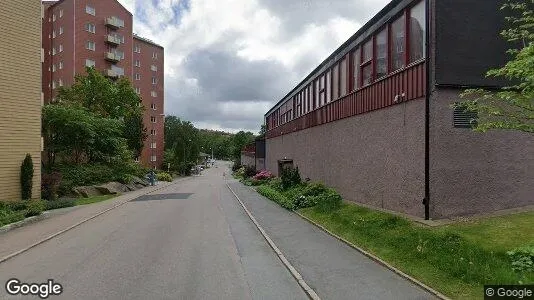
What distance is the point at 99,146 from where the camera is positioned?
41031mm

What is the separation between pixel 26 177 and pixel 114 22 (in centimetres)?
5013

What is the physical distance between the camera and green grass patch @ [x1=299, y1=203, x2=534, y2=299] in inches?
287

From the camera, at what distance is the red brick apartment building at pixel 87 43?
2426 inches

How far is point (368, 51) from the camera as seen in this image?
17594 mm

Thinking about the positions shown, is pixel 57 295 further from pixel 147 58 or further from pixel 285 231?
pixel 147 58

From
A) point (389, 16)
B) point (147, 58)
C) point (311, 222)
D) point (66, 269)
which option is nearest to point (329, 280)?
point (66, 269)

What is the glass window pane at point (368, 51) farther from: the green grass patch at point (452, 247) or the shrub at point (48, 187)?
the shrub at point (48, 187)

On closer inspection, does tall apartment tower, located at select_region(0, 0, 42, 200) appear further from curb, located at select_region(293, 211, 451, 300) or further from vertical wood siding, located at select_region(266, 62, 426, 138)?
curb, located at select_region(293, 211, 451, 300)

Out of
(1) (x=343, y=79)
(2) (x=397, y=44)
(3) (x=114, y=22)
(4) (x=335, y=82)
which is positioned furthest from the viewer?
(3) (x=114, y=22)

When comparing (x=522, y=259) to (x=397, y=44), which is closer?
(x=522, y=259)

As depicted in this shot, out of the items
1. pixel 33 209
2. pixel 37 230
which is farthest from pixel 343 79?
pixel 33 209

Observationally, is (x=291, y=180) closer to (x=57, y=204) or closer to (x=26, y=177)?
(x=57, y=204)

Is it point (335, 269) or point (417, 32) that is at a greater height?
point (417, 32)

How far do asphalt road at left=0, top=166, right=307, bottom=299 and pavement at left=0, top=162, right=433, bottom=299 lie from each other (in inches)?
0.7
